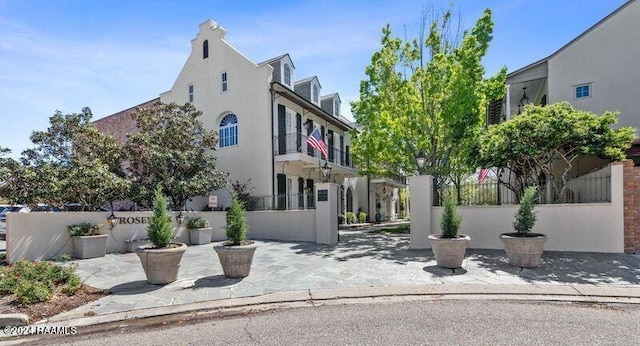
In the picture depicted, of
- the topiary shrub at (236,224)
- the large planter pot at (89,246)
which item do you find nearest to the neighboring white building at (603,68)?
the topiary shrub at (236,224)

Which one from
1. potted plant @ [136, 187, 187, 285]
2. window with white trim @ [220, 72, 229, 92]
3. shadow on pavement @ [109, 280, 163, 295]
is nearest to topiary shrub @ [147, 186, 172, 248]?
potted plant @ [136, 187, 187, 285]

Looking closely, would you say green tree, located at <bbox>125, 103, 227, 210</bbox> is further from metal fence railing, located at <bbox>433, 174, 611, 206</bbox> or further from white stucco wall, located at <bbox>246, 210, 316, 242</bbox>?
metal fence railing, located at <bbox>433, 174, 611, 206</bbox>

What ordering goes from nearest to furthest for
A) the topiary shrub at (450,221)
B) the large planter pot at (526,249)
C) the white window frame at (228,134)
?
1. the large planter pot at (526,249)
2. the topiary shrub at (450,221)
3. the white window frame at (228,134)

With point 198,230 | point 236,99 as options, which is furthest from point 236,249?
point 236,99

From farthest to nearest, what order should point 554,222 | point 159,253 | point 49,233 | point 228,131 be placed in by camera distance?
point 228,131
point 554,222
point 49,233
point 159,253

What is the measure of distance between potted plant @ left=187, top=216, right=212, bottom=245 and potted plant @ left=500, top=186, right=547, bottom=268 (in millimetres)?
10197

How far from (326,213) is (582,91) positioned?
452 inches

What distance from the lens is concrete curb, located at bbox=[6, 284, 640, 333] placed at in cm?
503

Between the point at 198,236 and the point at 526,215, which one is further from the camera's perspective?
the point at 198,236

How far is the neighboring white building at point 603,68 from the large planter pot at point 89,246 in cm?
1722

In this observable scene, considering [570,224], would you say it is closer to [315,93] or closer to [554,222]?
[554,222]

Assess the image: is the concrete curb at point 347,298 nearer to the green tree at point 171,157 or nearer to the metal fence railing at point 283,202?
the metal fence railing at point 283,202

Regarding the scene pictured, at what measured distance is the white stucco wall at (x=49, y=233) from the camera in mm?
8781

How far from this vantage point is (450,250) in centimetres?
773
